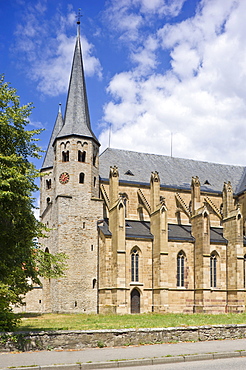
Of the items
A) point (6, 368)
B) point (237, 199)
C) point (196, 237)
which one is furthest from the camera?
point (237, 199)

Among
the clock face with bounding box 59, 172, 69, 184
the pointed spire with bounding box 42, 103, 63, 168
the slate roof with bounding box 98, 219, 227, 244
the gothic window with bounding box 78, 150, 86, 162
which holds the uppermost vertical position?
the pointed spire with bounding box 42, 103, 63, 168

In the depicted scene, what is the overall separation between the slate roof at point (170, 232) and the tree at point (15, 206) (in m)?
23.4

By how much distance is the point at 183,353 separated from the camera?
515 inches

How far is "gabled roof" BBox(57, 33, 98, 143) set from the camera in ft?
142

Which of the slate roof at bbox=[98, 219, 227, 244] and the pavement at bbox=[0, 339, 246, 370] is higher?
the slate roof at bbox=[98, 219, 227, 244]

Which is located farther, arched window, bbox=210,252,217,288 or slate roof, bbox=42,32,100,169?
slate roof, bbox=42,32,100,169

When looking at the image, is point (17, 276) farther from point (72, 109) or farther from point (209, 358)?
point (72, 109)

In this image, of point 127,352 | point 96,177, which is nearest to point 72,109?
point 96,177

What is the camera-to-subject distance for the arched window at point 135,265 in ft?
134

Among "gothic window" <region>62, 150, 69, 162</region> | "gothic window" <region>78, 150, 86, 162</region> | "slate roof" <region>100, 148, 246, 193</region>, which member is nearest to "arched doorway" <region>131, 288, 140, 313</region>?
"slate roof" <region>100, 148, 246, 193</region>

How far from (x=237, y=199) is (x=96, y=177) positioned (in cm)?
1869

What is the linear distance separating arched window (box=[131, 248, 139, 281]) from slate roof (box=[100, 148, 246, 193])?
9.12 meters

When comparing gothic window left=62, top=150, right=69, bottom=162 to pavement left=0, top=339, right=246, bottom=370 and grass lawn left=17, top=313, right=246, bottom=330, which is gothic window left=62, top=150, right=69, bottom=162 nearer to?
grass lawn left=17, top=313, right=246, bottom=330

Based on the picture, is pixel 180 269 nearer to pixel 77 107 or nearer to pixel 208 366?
pixel 77 107
